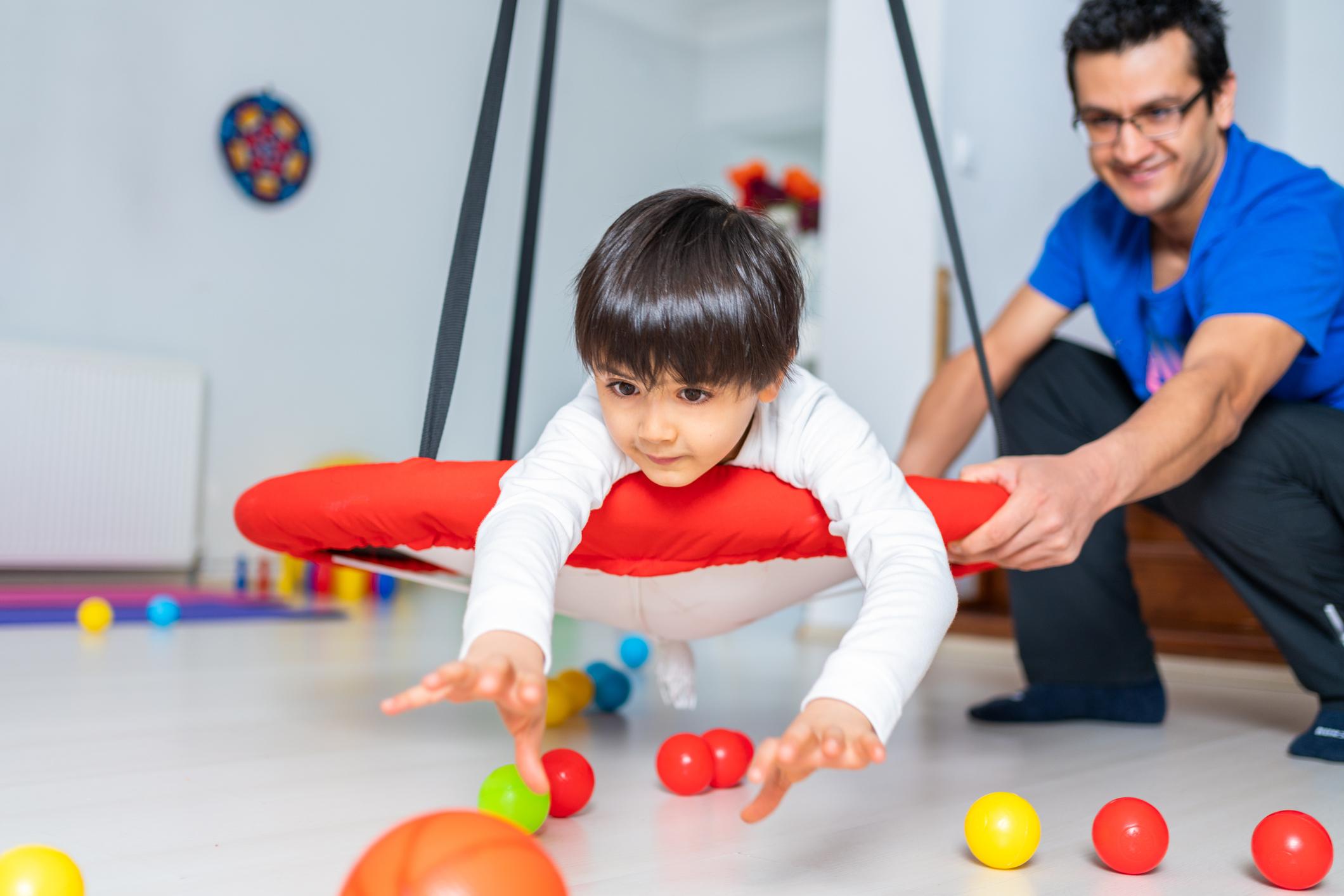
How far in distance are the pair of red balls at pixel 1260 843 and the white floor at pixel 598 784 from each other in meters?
0.02

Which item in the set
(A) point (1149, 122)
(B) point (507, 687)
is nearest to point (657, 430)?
(B) point (507, 687)

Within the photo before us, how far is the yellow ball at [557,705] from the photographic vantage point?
4.70 feet

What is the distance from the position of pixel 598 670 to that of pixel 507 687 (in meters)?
0.96

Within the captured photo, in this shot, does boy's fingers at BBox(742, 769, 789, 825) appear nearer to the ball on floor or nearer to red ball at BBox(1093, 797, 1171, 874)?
red ball at BBox(1093, 797, 1171, 874)

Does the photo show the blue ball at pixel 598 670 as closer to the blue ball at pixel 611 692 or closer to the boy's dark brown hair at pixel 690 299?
the blue ball at pixel 611 692

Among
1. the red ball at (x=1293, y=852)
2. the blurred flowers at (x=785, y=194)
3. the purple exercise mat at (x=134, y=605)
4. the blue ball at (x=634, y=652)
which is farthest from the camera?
the blurred flowers at (x=785, y=194)

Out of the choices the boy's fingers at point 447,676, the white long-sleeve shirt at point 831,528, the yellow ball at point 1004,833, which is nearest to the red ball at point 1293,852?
the yellow ball at point 1004,833

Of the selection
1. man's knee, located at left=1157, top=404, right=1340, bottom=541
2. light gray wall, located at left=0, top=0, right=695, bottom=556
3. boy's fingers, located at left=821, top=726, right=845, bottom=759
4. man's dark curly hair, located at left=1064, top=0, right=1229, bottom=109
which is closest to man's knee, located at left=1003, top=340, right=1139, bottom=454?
man's knee, located at left=1157, top=404, right=1340, bottom=541

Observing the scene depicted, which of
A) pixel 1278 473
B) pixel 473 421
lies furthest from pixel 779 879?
pixel 473 421

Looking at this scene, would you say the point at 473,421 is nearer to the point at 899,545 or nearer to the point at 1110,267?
the point at 1110,267

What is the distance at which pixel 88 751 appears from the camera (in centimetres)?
120

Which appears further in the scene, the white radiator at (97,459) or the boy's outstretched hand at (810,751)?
the white radiator at (97,459)

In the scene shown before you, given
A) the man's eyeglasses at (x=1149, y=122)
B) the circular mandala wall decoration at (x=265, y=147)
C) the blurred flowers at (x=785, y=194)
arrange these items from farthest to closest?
the blurred flowers at (x=785, y=194)
the circular mandala wall decoration at (x=265, y=147)
the man's eyeglasses at (x=1149, y=122)

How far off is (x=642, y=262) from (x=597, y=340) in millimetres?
78
